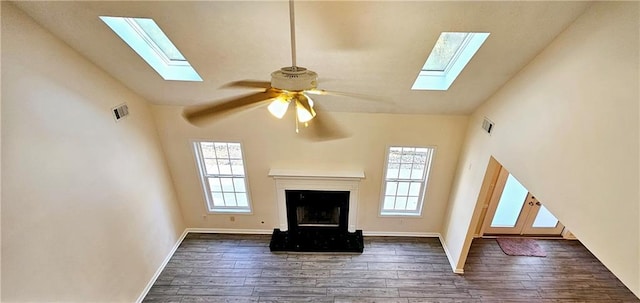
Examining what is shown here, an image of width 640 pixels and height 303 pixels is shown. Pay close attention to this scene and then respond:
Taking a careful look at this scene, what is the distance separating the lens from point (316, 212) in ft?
17.2

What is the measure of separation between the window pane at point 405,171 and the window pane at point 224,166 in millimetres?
2982

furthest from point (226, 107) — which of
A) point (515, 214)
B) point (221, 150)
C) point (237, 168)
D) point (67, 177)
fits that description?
point (515, 214)

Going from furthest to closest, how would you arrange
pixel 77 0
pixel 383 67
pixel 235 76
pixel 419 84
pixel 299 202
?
pixel 299 202 < pixel 419 84 < pixel 235 76 < pixel 383 67 < pixel 77 0

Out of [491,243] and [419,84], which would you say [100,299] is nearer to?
[419,84]

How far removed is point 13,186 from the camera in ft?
7.61

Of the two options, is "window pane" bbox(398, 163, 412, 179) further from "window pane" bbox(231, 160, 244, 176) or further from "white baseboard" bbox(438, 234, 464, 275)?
"window pane" bbox(231, 160, 244, 176)

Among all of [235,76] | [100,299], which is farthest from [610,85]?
[100,299]

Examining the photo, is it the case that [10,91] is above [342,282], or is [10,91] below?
above

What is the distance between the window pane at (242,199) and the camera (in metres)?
5.16

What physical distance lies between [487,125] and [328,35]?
250cm

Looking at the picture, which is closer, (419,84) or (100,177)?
(100,177)

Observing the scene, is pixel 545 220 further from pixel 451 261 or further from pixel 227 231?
pixel 227 231

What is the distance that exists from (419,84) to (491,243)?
3.63 m

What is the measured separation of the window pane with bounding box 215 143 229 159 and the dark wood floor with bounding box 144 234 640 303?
5.47 feet
